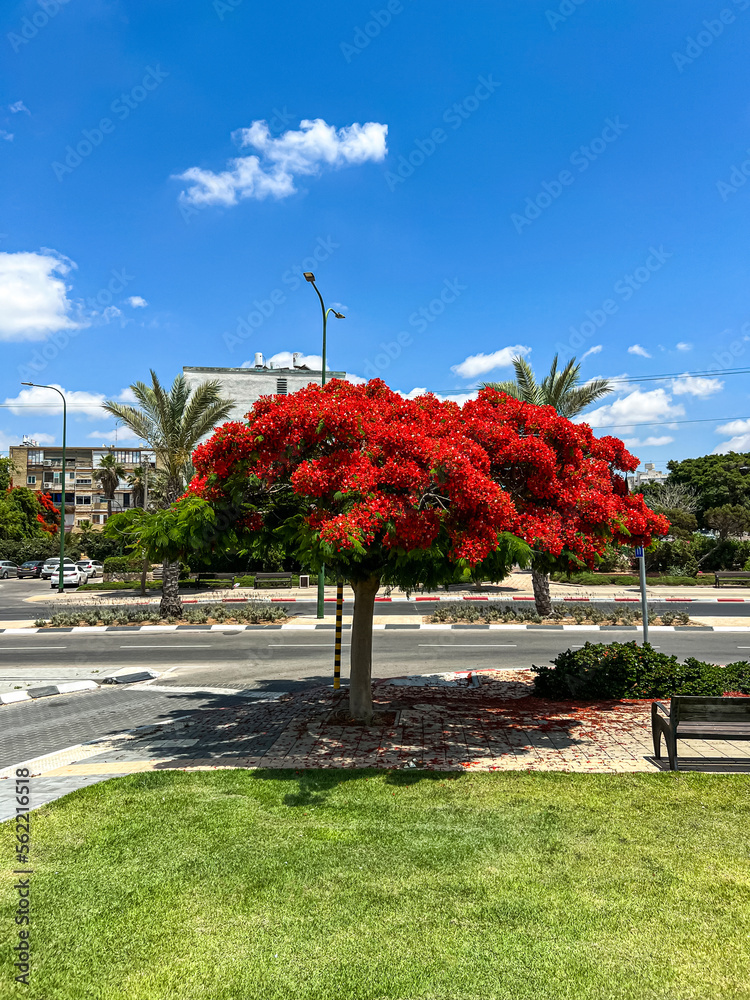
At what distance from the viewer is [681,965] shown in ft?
12.9

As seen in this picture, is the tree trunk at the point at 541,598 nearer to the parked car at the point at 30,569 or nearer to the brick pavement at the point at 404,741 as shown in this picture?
the brick pavement at the point at 404,741

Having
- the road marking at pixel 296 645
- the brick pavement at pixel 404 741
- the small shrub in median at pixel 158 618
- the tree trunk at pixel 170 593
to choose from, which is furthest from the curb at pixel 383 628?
the brick pavement at pixel 404 741

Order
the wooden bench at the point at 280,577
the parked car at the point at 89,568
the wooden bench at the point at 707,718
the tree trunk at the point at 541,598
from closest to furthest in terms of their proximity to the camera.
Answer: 1. the wooden bench at the point at 707,718
2. the tree trunk at the point at 541,598
3. the wooden bench at the point at 280,577
4. the parked car at the point at 89,568

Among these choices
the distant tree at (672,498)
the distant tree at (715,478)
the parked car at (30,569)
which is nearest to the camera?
the distant tree at (672,498)

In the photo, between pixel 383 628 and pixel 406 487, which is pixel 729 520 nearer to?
pixel 383 628

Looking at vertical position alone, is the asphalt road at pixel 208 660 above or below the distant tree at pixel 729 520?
below

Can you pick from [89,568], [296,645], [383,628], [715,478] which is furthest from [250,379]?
[715,478]

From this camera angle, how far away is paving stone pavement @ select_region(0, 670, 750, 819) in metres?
7.85

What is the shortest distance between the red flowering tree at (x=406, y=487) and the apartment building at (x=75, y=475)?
63.4 metres

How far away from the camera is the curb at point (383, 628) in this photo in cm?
2161

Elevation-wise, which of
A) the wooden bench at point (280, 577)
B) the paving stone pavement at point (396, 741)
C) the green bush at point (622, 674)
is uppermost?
the wooden bench at point (280, 577)

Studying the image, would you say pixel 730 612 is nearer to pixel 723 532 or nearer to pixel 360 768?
pixel 723 532

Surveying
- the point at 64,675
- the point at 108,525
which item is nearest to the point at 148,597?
the point at 64,675

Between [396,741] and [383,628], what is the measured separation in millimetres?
13220
